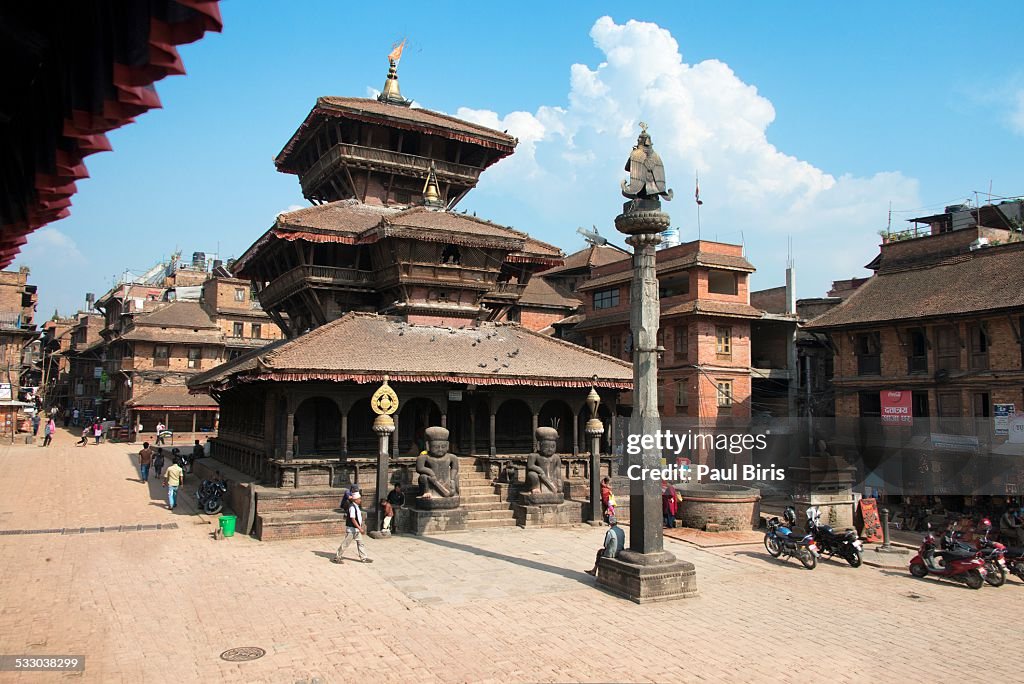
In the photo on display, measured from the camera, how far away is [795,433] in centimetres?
3912

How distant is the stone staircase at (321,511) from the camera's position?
19750 millimetres

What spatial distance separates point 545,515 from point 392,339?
26.7 ft

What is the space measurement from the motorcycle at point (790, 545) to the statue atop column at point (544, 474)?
6597 mm

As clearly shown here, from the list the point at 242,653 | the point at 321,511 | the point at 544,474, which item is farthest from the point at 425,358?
the point at 242,653

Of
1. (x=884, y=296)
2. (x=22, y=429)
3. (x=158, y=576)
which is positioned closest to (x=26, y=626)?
(x=158, y=576)

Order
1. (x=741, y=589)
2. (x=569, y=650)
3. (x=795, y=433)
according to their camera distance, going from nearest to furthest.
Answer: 1. (x=569, y=650)
2. (x=741, y=589)
3. (x=795, y=433)

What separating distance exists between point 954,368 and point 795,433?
10.5 metres

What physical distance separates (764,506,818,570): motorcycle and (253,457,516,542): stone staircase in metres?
7.68

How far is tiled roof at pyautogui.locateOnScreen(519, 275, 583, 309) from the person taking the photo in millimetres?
51909

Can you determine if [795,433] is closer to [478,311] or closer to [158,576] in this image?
[478,311]

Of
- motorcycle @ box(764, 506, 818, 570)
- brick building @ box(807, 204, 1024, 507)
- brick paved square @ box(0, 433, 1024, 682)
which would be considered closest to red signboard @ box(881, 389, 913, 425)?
brick building @ box(807, 204, 1024, 507)

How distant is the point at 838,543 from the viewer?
59.0 ft

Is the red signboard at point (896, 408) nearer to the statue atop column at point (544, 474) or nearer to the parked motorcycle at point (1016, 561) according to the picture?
the parked motorcycle at point (1016, 561)

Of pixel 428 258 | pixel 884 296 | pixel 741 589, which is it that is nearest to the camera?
pixel 741 589
